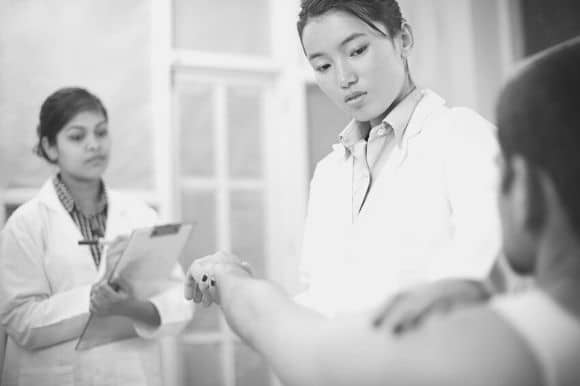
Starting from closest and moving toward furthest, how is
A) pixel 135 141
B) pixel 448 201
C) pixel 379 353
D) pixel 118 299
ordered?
pixel 379 353 → pixel 448 201 → pixel 118 299 → pixel 135 141

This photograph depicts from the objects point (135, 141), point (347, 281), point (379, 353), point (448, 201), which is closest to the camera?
point (379, 353)

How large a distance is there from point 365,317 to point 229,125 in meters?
1.73

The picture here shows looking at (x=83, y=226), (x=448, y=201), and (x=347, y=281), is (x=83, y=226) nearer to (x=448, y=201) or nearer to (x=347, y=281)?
(x=347, y=281)

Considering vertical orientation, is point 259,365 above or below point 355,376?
below

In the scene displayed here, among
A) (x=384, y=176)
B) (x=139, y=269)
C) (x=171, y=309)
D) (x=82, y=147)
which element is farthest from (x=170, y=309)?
(x=384, y=176)

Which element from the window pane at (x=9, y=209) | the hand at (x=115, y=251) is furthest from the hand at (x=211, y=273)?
the window pane at (x=9, y=209)

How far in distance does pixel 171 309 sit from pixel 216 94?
901 mm

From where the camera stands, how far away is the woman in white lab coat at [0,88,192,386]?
1.35 metres

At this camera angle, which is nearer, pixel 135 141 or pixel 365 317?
pixel 365 317

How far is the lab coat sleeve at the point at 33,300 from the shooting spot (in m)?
1.35

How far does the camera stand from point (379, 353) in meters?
0.49

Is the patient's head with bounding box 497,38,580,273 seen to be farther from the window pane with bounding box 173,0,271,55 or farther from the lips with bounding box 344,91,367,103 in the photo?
the window pane with bounding box 173,0,271,55

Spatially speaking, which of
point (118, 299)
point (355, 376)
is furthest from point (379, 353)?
point (118, 299)

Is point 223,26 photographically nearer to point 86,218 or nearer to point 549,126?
point 86,218
